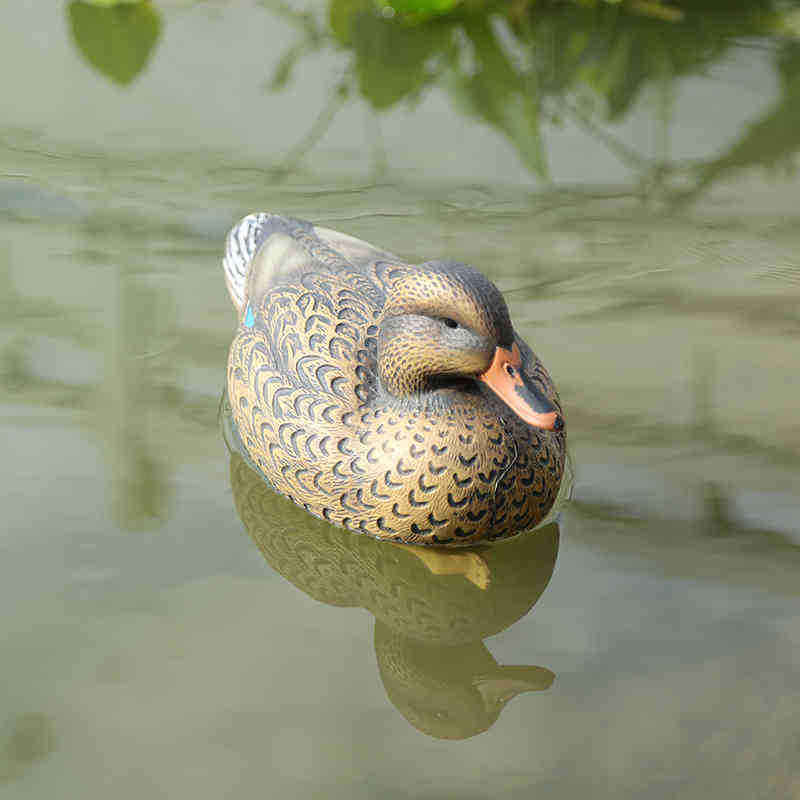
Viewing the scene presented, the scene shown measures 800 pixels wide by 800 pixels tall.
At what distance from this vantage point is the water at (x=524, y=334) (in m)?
3.09

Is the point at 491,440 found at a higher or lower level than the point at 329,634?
higher

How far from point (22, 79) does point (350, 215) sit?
2.08 metres

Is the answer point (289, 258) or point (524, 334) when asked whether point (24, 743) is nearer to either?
point (289, 258)

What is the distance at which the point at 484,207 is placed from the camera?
553cm

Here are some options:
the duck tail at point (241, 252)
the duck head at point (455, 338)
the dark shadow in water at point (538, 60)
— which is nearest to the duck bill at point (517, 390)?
the duck head at point (455, 338)

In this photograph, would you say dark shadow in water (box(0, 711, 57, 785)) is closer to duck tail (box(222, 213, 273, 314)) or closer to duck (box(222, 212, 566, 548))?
duck (box(222, 212, 566, 548))

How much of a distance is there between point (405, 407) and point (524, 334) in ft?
4.42

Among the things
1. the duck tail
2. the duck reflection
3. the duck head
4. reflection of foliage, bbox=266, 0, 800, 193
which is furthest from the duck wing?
reflection of foliage, bbox=266, 0, 800, 193

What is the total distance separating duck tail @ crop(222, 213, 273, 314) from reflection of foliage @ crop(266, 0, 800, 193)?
1568 mm

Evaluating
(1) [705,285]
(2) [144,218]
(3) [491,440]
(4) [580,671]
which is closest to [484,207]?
(1) [705,285]

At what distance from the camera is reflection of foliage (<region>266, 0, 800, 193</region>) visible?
6.07 meters

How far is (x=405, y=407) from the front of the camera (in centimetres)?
343

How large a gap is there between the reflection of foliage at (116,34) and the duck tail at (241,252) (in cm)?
239

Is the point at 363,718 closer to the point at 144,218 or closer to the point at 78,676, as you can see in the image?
the point at 78,676
